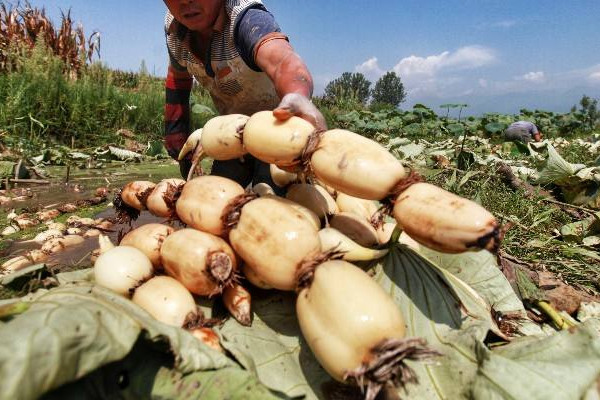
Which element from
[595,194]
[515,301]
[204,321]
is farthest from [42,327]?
[595,194]

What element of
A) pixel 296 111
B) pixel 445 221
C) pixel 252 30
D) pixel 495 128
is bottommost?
pixel 495 128

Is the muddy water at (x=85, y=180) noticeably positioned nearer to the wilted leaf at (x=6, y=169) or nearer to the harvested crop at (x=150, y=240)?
the wilted leaf at (x=6, y=169)

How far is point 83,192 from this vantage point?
15.5 ft

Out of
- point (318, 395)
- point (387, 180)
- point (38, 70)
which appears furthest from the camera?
point (38, 70)

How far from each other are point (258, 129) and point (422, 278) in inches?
31.0

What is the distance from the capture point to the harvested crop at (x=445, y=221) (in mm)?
Result: 1254

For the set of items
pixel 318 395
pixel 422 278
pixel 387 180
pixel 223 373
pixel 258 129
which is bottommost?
pixel 318 395

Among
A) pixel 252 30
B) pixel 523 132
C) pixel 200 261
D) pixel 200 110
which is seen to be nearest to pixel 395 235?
pixel 200 261

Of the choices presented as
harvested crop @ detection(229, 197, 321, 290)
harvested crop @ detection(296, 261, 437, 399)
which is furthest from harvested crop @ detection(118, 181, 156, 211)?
harvested crop @ detection(296, 261, 437, 399)

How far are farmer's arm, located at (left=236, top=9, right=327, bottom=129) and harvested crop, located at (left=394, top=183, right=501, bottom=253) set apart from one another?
2.82 ft

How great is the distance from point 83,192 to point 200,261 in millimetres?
3793

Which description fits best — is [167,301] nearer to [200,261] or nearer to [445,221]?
[200,261]

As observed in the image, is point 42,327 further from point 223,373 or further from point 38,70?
point 38,70

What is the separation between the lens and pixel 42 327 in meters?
0.99
